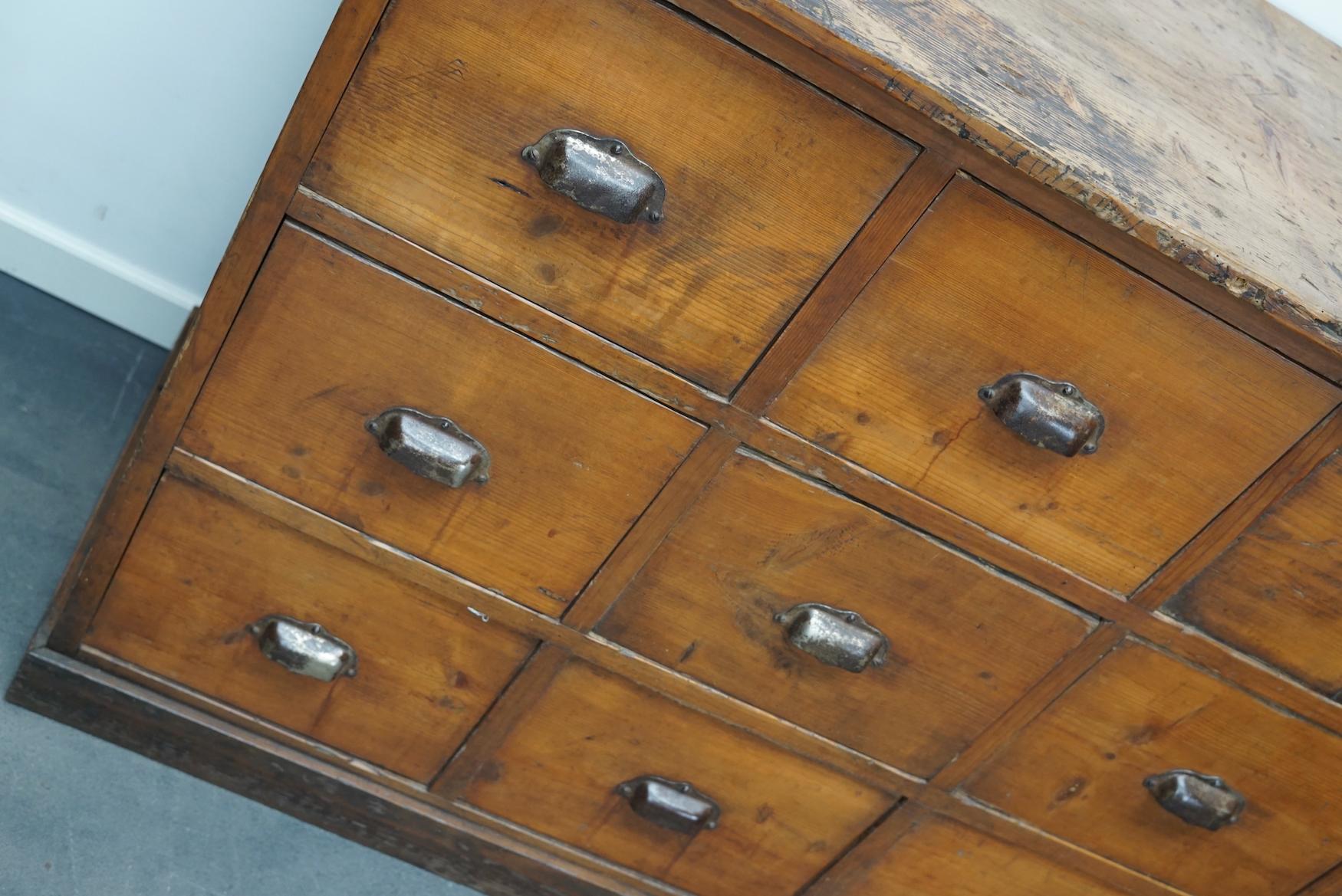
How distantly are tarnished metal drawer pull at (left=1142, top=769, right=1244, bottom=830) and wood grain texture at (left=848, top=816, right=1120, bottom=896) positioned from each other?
0.15 m

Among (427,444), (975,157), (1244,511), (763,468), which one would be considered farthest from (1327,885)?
(427,444)

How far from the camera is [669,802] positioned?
4.07 feet

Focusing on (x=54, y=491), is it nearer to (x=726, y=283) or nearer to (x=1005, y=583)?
(x=726, y=283)

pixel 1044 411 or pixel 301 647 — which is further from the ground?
pixel 1044 411

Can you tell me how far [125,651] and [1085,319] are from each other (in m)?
0.93

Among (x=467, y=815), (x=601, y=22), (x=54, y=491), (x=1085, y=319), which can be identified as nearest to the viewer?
(x=601, y=22)

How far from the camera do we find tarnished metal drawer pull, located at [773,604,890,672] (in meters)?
1.08

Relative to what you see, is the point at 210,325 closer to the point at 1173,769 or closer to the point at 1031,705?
the point at 1031,705

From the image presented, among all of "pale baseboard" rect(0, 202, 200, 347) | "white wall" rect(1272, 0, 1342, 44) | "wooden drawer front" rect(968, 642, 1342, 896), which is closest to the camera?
"wooden drawer front" rect(968, 642, 1342, 896)

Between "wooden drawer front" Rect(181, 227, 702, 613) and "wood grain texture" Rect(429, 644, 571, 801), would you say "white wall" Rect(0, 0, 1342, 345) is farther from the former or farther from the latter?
"wood grain texture" Rect(429, 644, 571, 801)

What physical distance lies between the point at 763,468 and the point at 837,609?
161 millimetres

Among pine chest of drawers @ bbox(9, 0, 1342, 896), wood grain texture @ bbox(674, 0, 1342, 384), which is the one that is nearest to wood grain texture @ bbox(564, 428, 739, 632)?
pine chest of drawers @ bbox(9, 0, 1342, 896)

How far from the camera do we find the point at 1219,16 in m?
1.33

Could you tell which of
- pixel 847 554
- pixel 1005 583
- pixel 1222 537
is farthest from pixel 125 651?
pixel 1222 537
